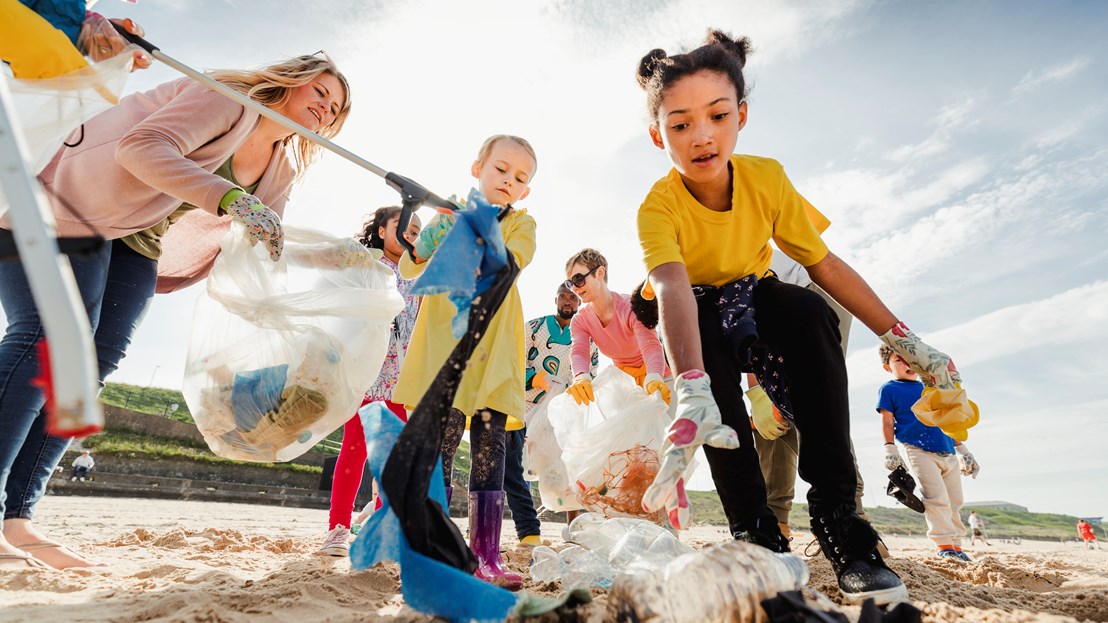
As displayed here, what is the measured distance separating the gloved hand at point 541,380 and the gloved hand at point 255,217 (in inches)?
112

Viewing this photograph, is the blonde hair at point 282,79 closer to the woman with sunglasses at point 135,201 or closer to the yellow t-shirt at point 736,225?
the woman with sunglasses at point 135,201

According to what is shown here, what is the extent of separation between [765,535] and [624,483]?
1.40 m

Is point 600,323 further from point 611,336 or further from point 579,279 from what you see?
point 579,279

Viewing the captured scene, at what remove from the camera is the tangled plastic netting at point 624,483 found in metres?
3.19

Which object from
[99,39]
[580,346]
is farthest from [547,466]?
[99,39]

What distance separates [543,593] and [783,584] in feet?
2.71

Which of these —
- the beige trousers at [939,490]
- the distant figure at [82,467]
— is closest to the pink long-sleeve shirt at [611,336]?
the beige trousers at [939,490]

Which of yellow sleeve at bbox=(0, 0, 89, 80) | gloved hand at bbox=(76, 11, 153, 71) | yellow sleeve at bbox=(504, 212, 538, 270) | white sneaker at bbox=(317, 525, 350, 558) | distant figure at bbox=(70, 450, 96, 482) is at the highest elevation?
Result: gloved hand at bbox=(76, 11, 153, 71)

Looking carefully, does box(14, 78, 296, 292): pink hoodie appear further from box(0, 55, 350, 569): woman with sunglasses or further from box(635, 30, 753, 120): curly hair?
box(635, 30, 753, 120): curly hair

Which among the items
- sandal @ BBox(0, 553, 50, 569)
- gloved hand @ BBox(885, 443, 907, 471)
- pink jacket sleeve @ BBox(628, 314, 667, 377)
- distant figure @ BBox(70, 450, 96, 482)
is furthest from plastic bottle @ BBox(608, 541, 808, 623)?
distant figure @ BBox(70, 450, 96, 482)

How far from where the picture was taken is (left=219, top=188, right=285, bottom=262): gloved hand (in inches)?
74.6

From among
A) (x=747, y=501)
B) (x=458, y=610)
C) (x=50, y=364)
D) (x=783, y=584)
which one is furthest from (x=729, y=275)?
(x=50, y=364)

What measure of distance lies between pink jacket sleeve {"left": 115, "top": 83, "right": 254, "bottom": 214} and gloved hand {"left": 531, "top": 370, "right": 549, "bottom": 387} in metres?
2.89

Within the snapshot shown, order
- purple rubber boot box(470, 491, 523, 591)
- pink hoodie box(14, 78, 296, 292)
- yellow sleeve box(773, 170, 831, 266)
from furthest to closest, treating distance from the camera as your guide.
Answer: yellow sleeve box(773, 170, 831, 266) < purple rubber boot box(470, 491, 523, 591) < pink hoodie box(14, 78, 296, 292)
